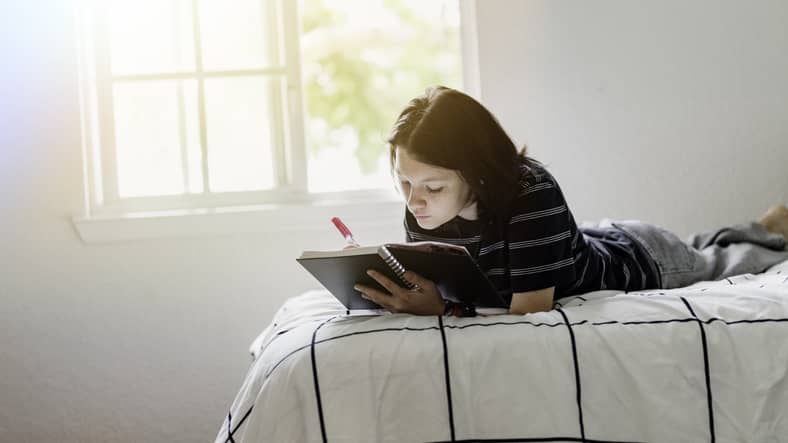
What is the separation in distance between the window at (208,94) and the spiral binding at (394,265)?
1119 mm

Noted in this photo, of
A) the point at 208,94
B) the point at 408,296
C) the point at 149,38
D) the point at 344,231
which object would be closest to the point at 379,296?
the point at 408,296

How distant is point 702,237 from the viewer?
2010mm

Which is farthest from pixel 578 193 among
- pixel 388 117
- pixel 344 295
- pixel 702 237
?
pixel 344 295

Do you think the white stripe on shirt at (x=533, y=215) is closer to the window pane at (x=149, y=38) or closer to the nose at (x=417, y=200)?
the nose at (x=417, y=200)

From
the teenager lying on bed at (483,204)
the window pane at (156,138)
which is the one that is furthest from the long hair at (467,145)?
the window pane at (156,138)

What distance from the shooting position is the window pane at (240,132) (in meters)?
2.40

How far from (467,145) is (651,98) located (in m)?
1.13

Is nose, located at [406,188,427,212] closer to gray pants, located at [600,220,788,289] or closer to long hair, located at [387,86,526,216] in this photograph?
long hair, located at [387,86,526,216]

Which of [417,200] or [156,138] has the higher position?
[156,138]

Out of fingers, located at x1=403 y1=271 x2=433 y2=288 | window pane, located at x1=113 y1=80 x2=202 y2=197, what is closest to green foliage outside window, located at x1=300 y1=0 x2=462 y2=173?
window pane, located at x1=113 y1=80 x2=202 y2=197

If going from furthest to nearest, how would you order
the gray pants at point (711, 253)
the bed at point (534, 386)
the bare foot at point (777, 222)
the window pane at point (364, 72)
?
the window pane at point (364, 72) < the bare foot at point (777, 222) < the gray pants at point (711, 253) < the bed at point (534, 386)

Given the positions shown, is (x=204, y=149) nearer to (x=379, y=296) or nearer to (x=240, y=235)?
(x=240, y=235)

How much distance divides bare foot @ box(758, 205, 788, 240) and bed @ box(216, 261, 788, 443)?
2.81 feet

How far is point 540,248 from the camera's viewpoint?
1409mm
